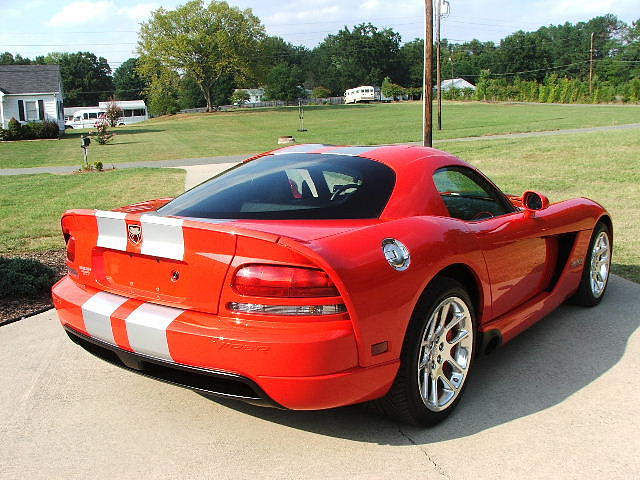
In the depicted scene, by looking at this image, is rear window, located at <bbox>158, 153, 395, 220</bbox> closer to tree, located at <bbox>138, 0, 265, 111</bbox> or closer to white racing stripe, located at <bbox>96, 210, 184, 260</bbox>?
white racing stripe, located at <bbox>96, 210, 184, 260</bbox>

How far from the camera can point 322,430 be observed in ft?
10.4

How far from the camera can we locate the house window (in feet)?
159

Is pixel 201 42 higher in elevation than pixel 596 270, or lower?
higher

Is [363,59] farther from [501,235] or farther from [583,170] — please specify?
[501,235]

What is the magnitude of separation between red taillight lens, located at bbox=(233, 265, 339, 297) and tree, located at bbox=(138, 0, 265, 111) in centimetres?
8329

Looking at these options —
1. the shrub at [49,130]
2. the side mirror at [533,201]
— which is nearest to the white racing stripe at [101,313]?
the side mirror at [533,201]

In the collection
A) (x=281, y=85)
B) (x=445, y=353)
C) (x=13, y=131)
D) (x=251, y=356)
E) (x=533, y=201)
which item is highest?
(x=281, y=85)

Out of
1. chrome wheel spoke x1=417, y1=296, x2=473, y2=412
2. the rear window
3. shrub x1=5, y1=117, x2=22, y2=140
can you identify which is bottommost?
chrome wheel spoke x1=417, y1=296, x2=473, y2=412

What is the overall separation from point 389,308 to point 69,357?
8.07ft

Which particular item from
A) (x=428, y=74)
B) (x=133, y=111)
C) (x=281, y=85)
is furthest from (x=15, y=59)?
(x=428, y=74)

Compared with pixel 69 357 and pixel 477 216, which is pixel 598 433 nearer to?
pixel 477 216

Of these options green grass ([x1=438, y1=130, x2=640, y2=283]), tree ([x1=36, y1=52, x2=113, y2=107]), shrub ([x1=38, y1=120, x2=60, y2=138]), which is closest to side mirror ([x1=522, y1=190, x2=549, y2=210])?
green grass ([x1=438, y1=130, x2=640, y2=283])

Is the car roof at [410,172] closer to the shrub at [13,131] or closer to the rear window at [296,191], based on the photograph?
the rear window at [296,191]

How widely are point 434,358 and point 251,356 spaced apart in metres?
1.03
